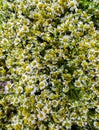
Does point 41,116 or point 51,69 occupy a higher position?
point 51,69

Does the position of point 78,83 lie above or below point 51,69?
below

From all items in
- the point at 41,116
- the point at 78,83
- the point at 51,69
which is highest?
the point at 51,69

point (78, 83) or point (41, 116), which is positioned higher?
point (78, 83)

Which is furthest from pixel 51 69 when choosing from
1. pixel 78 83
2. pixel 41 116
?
pixel 41 116

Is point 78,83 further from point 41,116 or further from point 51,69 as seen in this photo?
point 41,116

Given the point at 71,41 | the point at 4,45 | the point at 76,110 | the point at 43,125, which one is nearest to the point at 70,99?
the point at 76,110

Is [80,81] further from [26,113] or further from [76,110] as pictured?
[26,113]

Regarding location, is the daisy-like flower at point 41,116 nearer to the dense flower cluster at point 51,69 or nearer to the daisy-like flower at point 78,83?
the dense flower cluster at point 51,69

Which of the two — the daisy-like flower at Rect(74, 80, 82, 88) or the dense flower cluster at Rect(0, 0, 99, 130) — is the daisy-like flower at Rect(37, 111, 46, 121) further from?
the daisy-like flower at Rect(74, 80, 82, 88)

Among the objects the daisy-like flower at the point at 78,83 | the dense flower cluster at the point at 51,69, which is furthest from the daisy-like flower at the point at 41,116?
the daisy-like flower at the point at 78,83
